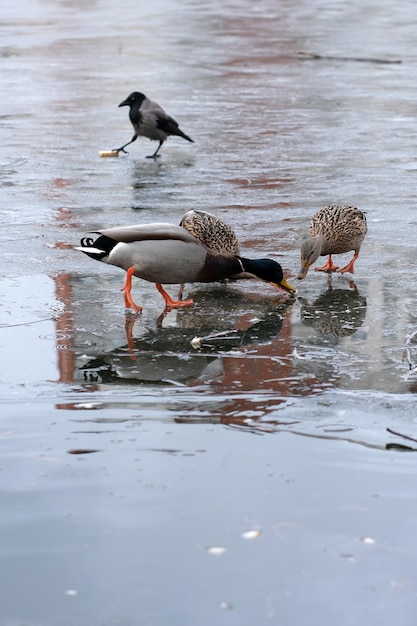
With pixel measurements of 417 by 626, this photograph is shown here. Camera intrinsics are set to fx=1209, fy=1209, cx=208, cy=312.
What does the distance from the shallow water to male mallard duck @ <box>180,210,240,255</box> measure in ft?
0.92

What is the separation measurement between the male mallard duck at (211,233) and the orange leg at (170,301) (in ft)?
1.20

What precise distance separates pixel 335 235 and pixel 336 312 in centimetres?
97

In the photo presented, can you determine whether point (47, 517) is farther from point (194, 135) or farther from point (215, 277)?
point (194, 135)

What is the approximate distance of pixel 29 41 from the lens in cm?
2306

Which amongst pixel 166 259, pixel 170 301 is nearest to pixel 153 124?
pixel 170 301

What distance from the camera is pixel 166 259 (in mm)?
6797

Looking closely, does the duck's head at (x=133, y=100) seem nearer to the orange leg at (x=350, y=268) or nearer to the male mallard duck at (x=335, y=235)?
the male mallard duck at (x=335, y=235)

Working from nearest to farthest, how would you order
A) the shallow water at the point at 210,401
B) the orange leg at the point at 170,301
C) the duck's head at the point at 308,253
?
1. the shallow water at the point at 210,401
2. the orange leg at the point at 170,301
3. the duck's head at the point at 308,253

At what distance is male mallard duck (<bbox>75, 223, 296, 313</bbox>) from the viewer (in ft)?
22.3

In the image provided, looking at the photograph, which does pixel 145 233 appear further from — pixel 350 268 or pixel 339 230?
pixel 350 268

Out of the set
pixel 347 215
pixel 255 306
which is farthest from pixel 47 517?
pixel 347 215

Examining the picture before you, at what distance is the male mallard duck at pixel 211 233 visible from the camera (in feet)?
23.8

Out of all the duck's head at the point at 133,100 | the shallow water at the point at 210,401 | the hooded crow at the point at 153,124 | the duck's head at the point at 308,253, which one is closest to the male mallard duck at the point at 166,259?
the shallow water at the point at 210,401

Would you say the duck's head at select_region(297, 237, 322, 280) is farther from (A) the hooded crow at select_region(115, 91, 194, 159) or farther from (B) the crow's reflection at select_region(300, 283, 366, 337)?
(A) the hooded crow at select_region(115, 91, 194, 159)
